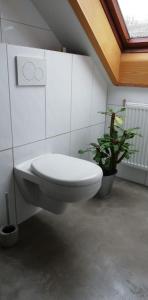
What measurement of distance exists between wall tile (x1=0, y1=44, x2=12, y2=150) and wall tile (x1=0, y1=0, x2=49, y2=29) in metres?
0.39

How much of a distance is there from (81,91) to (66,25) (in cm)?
50

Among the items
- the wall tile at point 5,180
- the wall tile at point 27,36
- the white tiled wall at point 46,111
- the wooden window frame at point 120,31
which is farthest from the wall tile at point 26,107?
the wooden window frame at point 120,31

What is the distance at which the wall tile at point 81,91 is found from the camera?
180 cm

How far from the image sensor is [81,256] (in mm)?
1354

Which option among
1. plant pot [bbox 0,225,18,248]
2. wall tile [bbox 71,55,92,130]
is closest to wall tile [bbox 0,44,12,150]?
plant pot [bbox 0,225,18,248]

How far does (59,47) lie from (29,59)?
0.61 metres

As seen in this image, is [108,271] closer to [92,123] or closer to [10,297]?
[10,297]

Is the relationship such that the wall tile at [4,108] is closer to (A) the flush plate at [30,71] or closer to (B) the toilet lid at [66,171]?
(A) the flush plate at [30,71]

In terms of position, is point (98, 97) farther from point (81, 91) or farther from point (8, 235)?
point (8, 235)

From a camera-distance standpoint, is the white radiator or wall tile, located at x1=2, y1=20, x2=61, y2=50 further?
the white radiator

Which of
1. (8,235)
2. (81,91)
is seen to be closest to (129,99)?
(81,91)

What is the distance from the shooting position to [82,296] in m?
1.10

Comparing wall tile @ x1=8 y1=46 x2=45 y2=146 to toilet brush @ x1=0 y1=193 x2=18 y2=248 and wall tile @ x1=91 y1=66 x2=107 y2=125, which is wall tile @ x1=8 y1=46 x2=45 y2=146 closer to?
toilet brush @ x1=0 y1=193 x2=18 y2=248

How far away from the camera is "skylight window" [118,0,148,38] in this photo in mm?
1829
